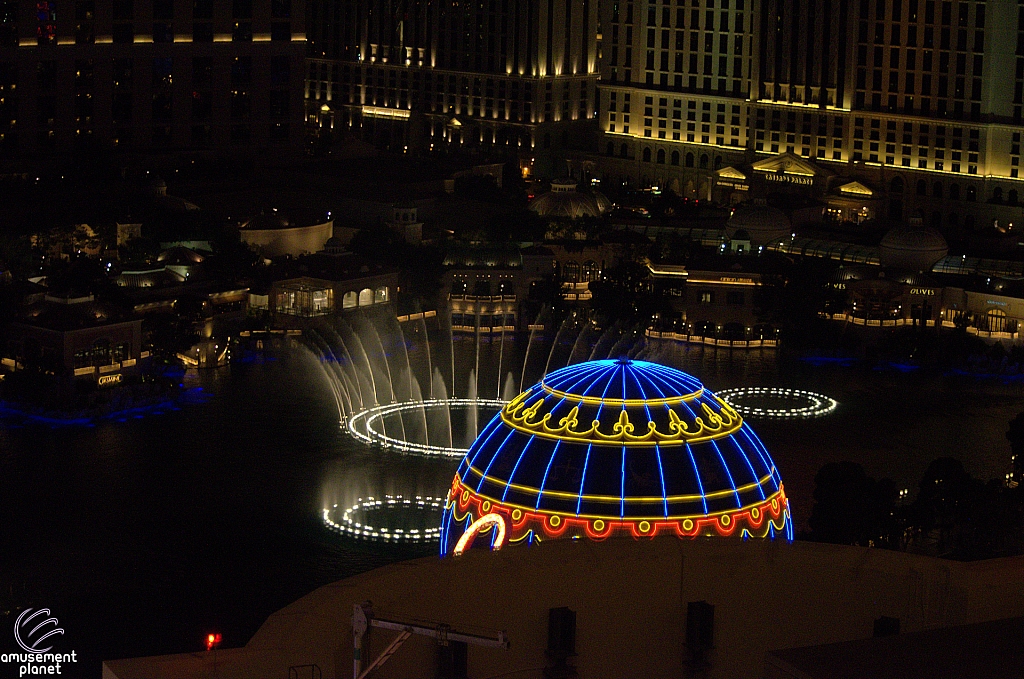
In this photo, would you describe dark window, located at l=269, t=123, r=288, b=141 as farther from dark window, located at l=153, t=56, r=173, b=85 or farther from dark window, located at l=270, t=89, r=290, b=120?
dark window, located at l=153, t=56, r=173, b=85

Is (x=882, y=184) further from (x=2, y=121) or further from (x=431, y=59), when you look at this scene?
(x=2, y=121)

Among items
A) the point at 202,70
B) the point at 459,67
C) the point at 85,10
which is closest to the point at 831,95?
the point at 459,67

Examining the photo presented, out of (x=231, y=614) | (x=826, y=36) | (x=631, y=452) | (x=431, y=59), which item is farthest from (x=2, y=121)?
(x=631, y=452)

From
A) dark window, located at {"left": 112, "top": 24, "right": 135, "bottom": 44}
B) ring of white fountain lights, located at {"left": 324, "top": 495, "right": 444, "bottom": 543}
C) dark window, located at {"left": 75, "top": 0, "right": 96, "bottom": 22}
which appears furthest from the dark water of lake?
dark window, located at {"left": 75, "top": 0, "right": 96, "bottom": 22}

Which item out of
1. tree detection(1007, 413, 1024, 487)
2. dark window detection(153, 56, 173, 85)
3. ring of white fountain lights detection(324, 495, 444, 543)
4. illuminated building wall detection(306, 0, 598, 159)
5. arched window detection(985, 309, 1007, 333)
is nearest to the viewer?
ring of white fountain lights detection(324, 495, 444, 543)

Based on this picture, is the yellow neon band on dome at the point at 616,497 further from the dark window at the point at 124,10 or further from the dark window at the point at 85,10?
the dark window at the point at 124,10

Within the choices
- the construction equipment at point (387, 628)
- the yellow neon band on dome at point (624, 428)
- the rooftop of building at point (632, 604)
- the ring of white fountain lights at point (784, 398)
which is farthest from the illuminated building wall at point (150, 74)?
the construction equipment at point (387, 628)

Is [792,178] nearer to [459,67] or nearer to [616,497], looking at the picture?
[459,67]
